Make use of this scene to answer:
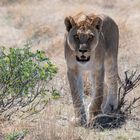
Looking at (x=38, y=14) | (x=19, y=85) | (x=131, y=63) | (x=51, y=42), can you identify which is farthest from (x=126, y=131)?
(x=38, y=14)

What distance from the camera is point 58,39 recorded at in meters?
13.3

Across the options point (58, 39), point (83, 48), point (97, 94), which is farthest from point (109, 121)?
point (58, 39)

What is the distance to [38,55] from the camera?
654 centimetres

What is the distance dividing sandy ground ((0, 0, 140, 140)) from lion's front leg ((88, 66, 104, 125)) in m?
0.30

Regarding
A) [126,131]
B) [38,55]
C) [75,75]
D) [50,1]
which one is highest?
[38,55]

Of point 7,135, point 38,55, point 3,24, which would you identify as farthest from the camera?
point 3,24

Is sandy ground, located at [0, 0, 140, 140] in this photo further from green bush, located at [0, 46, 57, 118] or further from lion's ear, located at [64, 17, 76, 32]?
lion's ear, located at [64, 17, 76, 32]

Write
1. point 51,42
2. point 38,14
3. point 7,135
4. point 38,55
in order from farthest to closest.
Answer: point 38,14
point 51,42
point 38,55
point 7,135

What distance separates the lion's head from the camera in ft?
22.6

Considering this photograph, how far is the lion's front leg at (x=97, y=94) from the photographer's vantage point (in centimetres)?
730

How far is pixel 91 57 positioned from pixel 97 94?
45 cm

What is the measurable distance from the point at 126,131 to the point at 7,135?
5.03 feet

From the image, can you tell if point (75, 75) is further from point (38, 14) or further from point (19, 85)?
point (38, 14)

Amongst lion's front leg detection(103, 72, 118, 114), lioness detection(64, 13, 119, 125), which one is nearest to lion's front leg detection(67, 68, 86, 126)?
lioness detection(64, 13, 119, 125)
